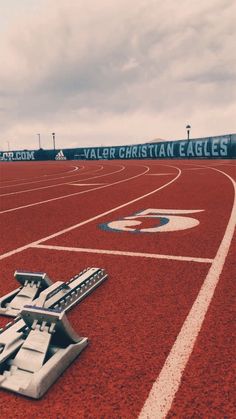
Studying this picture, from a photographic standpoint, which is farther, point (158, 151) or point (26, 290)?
point (158, 151)

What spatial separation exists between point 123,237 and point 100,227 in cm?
93

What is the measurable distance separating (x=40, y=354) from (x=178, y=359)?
92 cm

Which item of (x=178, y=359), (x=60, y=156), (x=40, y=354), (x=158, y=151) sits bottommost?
(x=178, y=359)

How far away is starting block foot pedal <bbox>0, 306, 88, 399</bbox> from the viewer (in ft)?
6.95

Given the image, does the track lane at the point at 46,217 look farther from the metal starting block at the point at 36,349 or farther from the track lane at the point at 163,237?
the metal starting block at the point at 36,349

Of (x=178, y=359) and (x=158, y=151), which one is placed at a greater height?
(x=158, y=151)

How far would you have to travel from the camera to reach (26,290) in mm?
3299

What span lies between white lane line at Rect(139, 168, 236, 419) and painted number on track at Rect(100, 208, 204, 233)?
7.97 feet

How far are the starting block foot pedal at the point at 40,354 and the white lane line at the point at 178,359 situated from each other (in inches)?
23.7

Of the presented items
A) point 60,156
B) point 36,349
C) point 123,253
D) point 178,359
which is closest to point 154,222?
point 123,253

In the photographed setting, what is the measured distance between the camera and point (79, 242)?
5.59 metres

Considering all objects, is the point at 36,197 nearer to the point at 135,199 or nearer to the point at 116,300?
the point at 135,199

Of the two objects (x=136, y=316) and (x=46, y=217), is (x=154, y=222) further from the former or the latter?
(x=136, y=316)

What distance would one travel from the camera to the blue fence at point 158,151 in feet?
117
